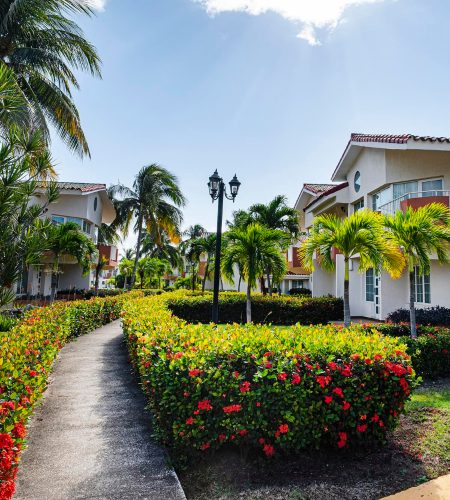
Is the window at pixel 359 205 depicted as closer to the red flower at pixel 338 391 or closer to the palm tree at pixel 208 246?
the palm tree at pixel 208 246

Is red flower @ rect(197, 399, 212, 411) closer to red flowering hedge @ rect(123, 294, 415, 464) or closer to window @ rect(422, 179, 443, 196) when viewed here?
red flowering hedge @ rect(123, 294, 415, 464)

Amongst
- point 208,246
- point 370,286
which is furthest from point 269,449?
point 208,246

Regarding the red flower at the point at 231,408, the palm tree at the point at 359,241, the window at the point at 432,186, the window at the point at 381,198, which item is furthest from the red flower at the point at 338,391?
the window at the point at 381,198

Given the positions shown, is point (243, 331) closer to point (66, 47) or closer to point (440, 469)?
point (440, 469)

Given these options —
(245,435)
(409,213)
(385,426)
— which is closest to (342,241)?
(409,213)

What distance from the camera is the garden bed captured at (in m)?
→ 3.35

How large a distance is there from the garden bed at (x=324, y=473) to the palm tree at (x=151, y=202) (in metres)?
26.2

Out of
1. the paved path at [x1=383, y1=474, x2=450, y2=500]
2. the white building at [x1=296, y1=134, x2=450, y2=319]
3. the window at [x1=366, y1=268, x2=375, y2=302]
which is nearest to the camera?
the paved path at [x1=383, y1=474, x2=450, y2=500]

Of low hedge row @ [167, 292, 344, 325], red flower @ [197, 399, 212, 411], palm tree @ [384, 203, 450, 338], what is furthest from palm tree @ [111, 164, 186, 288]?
red flower @ [197, 399, 212, 411]

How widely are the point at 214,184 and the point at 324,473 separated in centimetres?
861

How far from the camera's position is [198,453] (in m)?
3.68

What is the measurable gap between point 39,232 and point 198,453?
3.75 m

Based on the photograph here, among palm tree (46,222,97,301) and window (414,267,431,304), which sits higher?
palm tree (46,222,97,301)

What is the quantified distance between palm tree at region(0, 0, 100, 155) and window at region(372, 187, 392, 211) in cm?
1300
